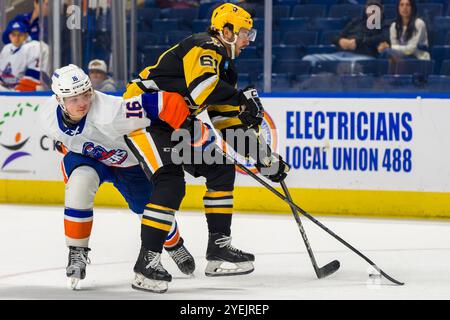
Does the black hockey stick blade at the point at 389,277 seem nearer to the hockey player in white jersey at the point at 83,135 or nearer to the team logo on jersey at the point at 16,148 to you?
the hockey player in white jersey at the point at 83,135

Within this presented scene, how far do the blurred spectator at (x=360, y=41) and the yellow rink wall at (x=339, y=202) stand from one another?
34.3 inches

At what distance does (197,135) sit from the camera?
489 centimetres

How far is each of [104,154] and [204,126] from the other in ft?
1.66

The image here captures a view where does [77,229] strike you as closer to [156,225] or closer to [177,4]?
[156,225]

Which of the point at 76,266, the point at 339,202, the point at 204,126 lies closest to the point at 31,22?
the point at 339,202

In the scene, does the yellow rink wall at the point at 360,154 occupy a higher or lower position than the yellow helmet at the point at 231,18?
lower

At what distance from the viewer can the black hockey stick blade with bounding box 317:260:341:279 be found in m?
4.85

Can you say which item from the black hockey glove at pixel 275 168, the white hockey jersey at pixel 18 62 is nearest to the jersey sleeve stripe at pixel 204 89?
the black hockey glove at pixel 275 168

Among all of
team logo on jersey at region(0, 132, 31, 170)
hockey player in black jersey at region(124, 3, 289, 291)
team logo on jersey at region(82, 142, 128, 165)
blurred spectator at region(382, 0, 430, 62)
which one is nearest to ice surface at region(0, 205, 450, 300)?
hockey player in black jersey at region(124, 3, 289, 291)

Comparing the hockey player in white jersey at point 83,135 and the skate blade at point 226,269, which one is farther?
the skate blade at point 226,269

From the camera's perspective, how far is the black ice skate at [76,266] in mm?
Result: 4574
